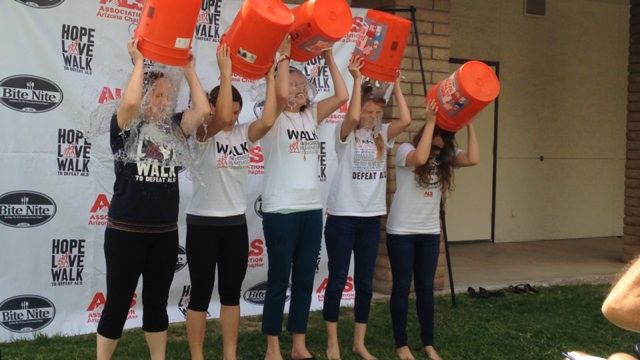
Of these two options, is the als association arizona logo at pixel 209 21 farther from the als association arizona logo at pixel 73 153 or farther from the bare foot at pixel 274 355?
the bare foot at pixel 274 355

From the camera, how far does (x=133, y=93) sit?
10.9ft

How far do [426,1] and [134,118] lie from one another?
3.34 metres

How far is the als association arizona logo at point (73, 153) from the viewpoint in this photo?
4.64m

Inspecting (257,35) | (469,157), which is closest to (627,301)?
(257,35)

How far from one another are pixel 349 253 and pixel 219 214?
948 mm

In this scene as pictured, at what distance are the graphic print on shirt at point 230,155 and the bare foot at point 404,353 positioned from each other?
1.57 metres

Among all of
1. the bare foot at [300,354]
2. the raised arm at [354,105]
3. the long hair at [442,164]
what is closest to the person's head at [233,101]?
the raised arm at [354,105]

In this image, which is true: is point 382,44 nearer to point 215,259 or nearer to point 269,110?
point 269,110

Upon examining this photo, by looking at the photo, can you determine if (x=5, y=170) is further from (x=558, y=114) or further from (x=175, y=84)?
(x=558, y=114)

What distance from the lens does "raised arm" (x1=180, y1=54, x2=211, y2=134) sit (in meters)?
3.59

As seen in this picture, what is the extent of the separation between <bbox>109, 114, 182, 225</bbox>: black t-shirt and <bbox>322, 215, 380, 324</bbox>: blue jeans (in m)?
1.20

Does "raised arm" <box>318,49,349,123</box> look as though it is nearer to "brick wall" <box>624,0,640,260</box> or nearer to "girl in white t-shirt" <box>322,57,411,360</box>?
"girl in white t-shirt" <box>322,57,411,360</box>

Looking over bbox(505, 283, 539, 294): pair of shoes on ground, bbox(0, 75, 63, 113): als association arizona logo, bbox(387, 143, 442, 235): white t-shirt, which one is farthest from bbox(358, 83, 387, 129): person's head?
bbox(505, 283, 539, 294): pair of shoes on ground

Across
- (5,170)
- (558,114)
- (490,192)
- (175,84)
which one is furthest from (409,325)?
(558,114)
